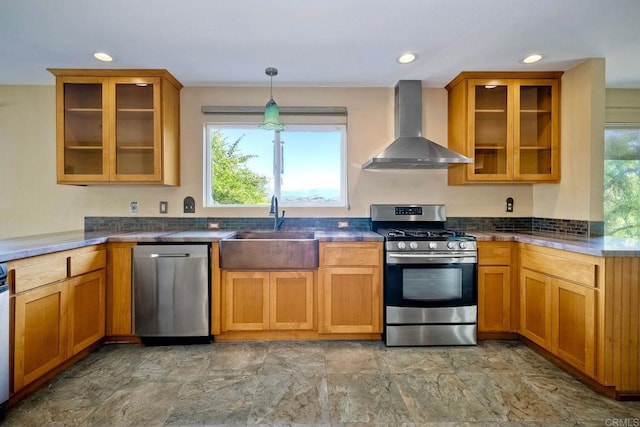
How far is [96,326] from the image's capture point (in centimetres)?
243

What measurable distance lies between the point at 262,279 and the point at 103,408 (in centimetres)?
124

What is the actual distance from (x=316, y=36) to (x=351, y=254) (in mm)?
1665

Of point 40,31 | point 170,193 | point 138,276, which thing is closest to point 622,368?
point 138,276

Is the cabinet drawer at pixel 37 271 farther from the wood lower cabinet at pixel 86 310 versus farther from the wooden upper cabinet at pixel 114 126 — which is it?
the wooden upper cabinet at pixel 114 126

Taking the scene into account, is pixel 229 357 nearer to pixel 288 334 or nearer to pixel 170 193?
pixel 288 334

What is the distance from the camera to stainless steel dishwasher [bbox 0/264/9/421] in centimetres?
162

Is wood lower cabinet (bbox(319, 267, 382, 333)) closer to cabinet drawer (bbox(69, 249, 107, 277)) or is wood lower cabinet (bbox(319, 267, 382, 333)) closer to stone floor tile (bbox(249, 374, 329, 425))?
stone floor tile (bbox(249, 374, 329, 425))

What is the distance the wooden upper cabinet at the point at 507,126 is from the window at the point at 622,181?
85 centimetres

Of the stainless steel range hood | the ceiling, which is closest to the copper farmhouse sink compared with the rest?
the stainless steel range hood

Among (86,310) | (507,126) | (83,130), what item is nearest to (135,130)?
(83,130)

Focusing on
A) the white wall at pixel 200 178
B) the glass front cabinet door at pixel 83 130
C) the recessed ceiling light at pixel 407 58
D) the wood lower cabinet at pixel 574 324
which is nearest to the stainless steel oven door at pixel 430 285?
the wood lower cabinet at pixel 574 324

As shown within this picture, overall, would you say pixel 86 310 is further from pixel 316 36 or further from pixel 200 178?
pixel 316 36

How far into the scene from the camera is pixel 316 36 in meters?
2.23

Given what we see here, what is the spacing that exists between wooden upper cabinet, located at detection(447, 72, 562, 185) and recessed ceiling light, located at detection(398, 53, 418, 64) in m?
0.62
